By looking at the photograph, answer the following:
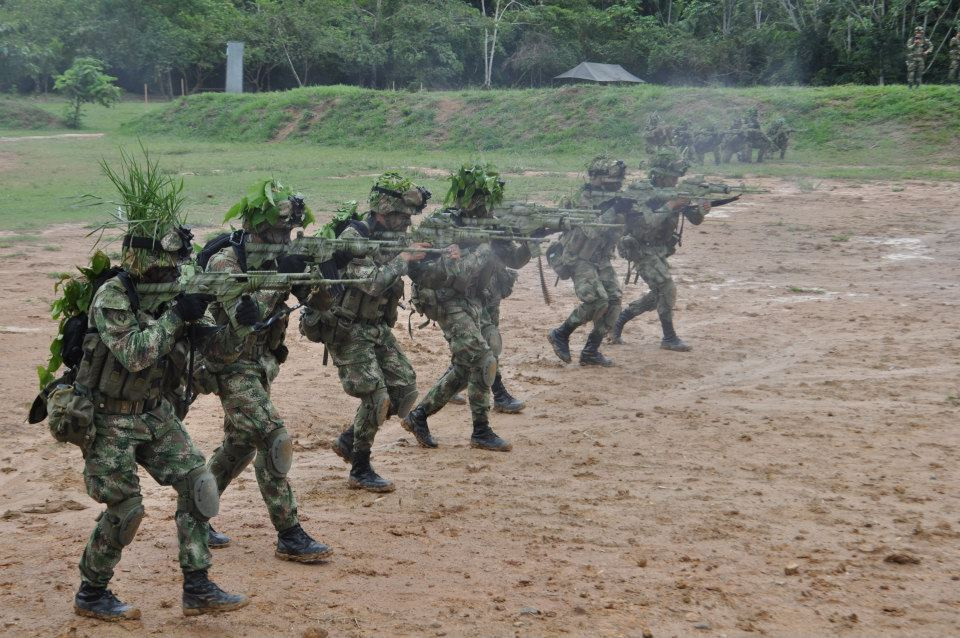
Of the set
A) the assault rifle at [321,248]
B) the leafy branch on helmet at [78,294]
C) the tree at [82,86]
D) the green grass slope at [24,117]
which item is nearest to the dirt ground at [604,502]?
the leafy branch on helmet at [78,294]

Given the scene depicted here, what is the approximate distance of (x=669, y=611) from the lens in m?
5.69

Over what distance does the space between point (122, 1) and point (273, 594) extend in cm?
4977

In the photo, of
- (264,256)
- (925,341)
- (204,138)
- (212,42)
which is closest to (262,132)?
(204,138)

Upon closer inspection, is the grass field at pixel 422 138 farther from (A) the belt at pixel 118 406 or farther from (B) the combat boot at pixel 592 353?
(A) the belt at pixel 118 406

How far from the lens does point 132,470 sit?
542cm

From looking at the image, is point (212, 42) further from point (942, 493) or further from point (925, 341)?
point (942, 493)

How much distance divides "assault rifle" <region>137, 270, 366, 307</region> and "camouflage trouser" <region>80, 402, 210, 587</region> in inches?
23.3

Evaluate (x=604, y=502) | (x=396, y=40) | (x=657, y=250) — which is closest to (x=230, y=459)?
(x=604, y=502)

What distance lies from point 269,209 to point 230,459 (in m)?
1.55

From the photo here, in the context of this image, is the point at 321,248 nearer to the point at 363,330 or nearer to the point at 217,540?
the point at 363,330

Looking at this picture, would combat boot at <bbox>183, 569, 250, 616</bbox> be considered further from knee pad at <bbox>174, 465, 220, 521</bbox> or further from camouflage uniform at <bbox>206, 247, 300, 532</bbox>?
camouflage uniform at <bbox>206, 247, 300, 532</bbox>

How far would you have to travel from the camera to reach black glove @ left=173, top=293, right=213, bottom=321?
5473 mm

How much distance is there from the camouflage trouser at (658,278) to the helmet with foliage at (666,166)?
0.99 metres

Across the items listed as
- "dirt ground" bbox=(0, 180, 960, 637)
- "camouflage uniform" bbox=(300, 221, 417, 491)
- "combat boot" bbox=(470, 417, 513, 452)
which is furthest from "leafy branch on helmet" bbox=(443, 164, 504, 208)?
"dirt ground" bbox=(0, 180, 960, 637)
